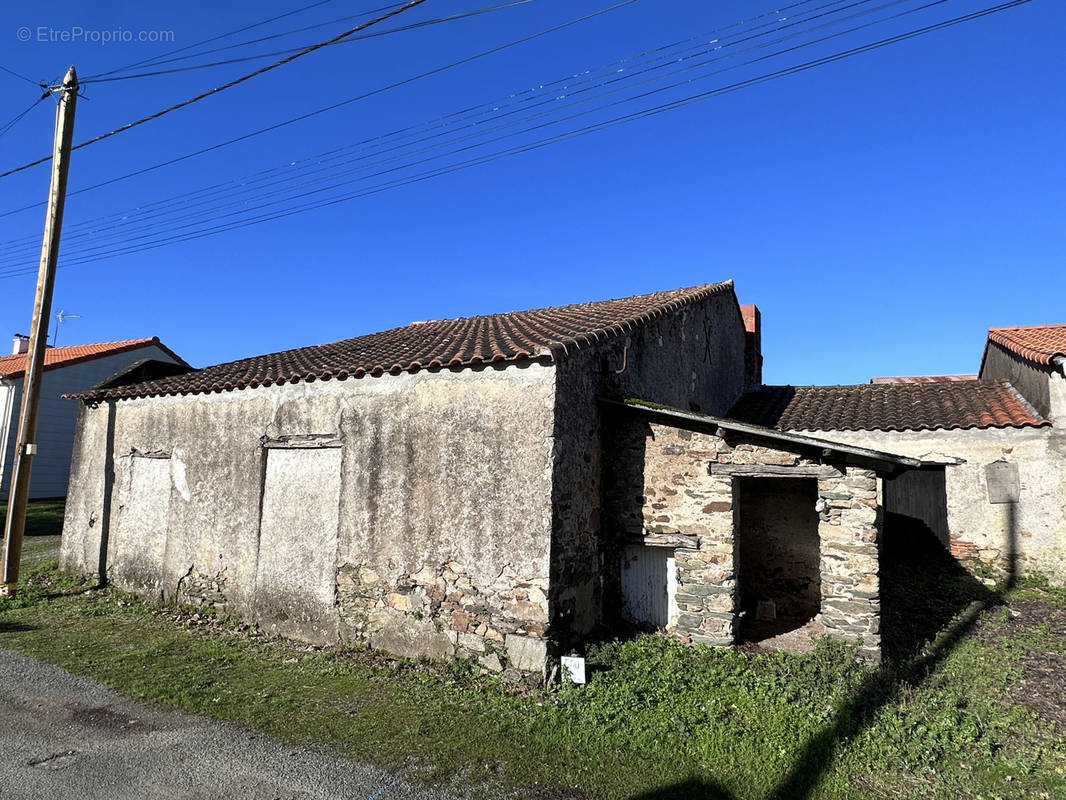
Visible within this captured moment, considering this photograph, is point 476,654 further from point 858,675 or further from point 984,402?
point 984,402

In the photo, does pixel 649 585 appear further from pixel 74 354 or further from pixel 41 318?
pixel 74 354

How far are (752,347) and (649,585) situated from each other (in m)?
12.2

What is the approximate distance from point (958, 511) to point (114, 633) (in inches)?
536

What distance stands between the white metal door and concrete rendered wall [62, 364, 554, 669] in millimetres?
1877

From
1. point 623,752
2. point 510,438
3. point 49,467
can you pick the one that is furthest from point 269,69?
point 49,467

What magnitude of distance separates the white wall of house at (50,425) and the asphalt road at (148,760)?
1645 centimetres

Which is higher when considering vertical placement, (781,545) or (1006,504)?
(1006,504)

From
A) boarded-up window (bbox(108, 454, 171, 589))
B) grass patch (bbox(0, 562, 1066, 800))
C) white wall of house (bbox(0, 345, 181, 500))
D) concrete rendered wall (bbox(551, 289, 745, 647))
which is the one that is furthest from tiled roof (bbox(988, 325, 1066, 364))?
white wall of house (bbox(0, 345, 181, 500))

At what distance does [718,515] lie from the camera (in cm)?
689

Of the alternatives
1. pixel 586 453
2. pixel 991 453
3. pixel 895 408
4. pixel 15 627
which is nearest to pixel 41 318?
pixel 15 627

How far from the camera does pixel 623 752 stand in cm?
468

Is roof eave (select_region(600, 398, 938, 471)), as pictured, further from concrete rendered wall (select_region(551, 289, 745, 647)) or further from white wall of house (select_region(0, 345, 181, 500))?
white wall of house (select_region(0, 345, 181, 500))

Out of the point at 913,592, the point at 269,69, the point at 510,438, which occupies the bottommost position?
the point at 913,592

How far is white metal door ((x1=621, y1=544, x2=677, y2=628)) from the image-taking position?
23.7 ft
